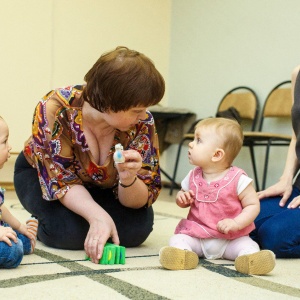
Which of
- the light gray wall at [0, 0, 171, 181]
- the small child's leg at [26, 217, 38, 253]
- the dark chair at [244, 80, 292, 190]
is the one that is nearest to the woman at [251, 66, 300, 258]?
the small child's leg at [26, 217, 38, 253]

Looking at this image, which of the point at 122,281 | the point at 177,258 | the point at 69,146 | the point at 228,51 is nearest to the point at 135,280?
the point at 122,281

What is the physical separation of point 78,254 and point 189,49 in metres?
3.32

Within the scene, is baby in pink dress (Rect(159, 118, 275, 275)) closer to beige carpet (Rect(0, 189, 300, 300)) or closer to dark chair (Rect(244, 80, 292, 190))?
beige carpet (Rect(0, 189, 300, 300))

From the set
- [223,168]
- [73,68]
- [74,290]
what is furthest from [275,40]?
[74,290]

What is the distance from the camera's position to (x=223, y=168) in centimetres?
157

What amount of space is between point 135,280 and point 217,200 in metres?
0.41

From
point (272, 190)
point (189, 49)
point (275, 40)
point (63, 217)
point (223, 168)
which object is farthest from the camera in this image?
point (189, 49)

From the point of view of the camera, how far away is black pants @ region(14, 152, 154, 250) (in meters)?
1.66

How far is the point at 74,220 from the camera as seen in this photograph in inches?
65.7

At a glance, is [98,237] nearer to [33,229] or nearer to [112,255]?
[112,255]

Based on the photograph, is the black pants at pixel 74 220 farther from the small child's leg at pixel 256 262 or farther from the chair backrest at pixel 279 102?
the chair backrest at pixel 279 102

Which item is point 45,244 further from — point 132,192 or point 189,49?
point 189,49

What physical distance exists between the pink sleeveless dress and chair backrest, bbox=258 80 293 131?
6.72 ft

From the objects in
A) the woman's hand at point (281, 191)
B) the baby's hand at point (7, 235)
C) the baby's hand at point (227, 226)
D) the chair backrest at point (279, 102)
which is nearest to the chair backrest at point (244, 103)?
the chair backrest at point (279, 102)
